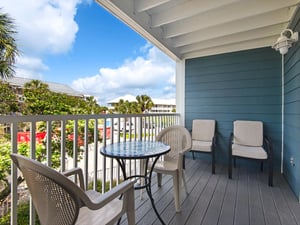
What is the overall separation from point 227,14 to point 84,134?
2682 mm

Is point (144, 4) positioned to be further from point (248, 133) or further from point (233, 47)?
point (248, 133)

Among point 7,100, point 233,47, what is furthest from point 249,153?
point 7,100

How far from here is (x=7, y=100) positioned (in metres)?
4.51

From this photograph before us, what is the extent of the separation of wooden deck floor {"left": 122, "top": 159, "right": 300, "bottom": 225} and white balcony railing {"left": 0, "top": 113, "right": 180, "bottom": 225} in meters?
0.58

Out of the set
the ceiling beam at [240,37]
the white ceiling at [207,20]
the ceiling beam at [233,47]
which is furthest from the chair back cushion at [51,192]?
the ceiling beam at [233,47]

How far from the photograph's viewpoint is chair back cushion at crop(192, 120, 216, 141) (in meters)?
3.87

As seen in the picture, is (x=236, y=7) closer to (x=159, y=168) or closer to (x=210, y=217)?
(x=159, y=168)

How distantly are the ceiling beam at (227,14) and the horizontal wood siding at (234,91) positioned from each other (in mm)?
1248

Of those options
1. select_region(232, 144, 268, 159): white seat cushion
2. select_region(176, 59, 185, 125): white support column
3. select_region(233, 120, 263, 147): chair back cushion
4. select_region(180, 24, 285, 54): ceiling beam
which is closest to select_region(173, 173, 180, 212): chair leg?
select_region(232, 144, 268, 159): white seat cushion

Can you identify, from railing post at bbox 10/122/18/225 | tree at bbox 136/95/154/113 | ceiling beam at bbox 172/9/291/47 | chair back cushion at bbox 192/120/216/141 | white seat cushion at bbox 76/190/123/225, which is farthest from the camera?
tree at bbox 136/95/154/113

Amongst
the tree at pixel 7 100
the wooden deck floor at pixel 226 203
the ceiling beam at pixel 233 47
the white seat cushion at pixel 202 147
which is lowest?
the wooden deck floor at pixel 226 203

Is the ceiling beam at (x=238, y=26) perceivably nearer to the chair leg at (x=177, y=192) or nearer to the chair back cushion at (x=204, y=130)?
the chair back cushion at (x=204, y=130)

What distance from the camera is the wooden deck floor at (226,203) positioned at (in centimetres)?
179

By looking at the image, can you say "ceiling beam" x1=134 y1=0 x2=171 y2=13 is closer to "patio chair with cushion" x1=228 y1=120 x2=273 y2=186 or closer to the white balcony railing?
the white balcony railing
